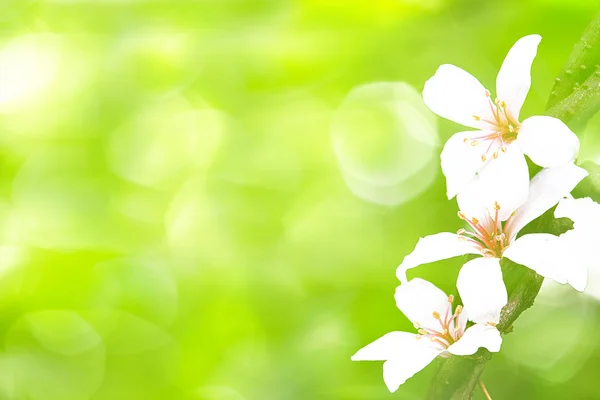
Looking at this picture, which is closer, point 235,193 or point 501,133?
point 501,133

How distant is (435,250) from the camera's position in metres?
0.24

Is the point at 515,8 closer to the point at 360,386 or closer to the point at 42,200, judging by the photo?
the point at 360,386

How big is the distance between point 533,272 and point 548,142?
4cm

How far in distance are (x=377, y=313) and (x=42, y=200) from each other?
18.3 inches

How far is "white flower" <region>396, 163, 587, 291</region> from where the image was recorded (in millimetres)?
206

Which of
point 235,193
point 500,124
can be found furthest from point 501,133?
point 235,193

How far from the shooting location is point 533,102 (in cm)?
86

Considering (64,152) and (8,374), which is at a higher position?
(64,152)

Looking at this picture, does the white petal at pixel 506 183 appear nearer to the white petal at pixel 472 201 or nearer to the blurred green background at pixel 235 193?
the white petal at pixel 472 201

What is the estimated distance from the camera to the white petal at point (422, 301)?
0.25 metres

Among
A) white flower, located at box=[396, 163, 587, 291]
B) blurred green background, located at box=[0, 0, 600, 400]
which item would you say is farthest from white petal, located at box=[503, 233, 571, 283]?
blurred green background, located at box=[0, 0, 600, 400]

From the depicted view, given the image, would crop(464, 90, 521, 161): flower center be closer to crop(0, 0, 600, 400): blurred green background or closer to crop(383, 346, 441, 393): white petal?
crop(383, 346, 441, 393): white petal

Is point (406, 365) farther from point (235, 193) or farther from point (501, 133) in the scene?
point (235, 193)

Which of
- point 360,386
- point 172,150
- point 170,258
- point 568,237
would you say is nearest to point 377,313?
point 360,386
